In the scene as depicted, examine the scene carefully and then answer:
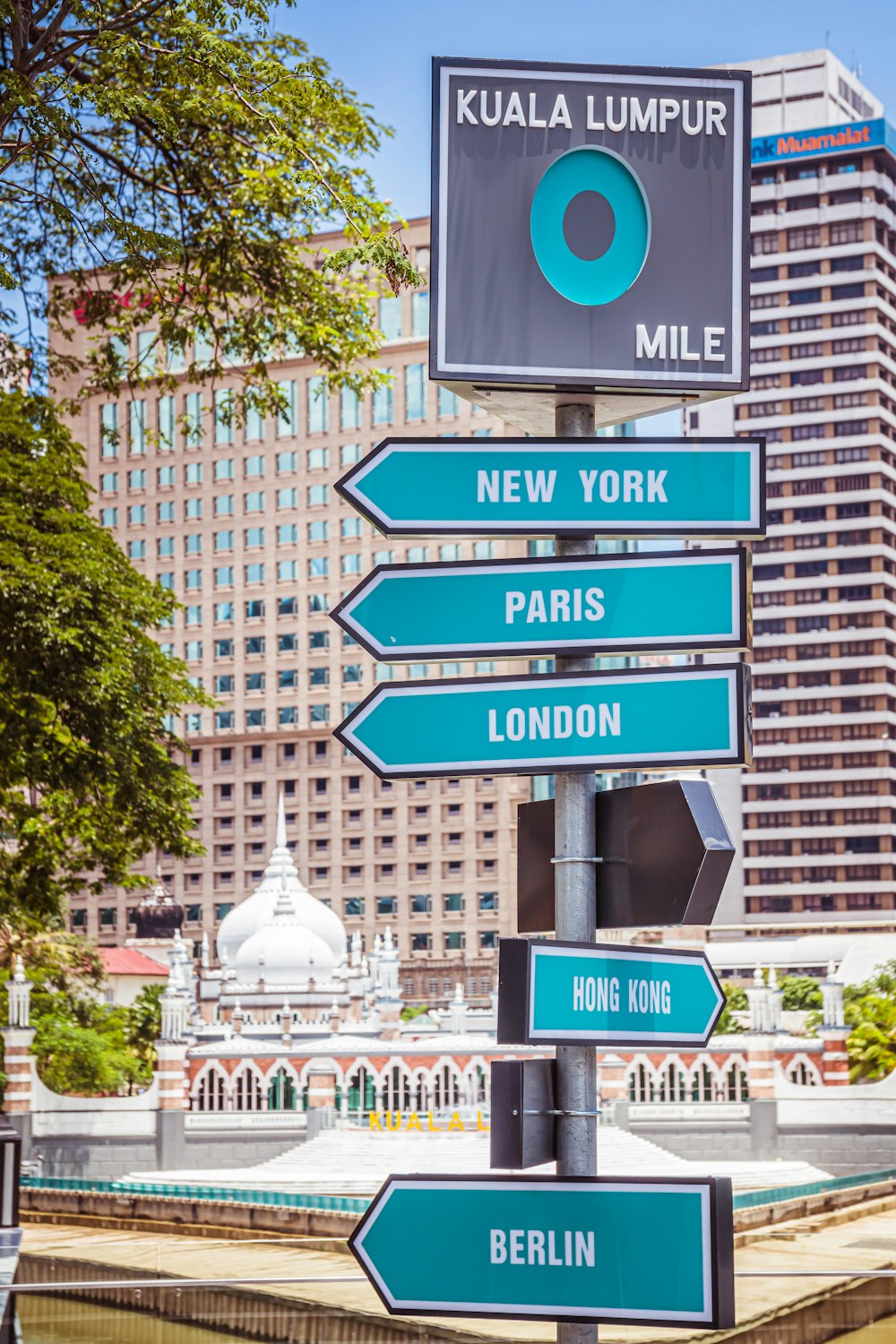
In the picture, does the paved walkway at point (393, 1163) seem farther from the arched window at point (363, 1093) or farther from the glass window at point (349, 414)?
the glass window at point (349, 414)

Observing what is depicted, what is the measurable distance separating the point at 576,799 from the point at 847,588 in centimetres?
8258

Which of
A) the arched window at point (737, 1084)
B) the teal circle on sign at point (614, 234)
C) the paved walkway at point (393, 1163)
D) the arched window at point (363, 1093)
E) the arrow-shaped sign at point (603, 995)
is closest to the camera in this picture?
the arrow-shaped sign at point (603, 995)

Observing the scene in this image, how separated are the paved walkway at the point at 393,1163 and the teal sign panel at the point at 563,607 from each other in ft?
76.8

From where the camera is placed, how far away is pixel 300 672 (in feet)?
289

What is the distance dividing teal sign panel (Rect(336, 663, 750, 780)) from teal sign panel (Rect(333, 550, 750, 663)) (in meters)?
0.10

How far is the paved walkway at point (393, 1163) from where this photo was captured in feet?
90.2

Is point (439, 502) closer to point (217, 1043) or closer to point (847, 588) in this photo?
point (217, 1043)

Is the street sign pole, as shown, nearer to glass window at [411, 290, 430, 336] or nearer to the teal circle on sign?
the teal circle on sign

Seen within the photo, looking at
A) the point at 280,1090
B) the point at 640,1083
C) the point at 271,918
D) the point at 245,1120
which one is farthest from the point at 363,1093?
the point at 271,918

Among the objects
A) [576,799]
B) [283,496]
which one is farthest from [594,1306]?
[283,496]

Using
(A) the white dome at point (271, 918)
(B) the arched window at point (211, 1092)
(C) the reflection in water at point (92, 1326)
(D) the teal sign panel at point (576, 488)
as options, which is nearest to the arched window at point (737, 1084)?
(B) the arched window at point (211, 1092)

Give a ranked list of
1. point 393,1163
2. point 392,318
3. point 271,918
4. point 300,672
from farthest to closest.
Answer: point 300,672, point 392,318, point 271,918, point 393,1163

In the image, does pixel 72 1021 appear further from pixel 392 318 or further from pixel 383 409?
pixel 392 318

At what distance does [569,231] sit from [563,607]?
0.96 m
